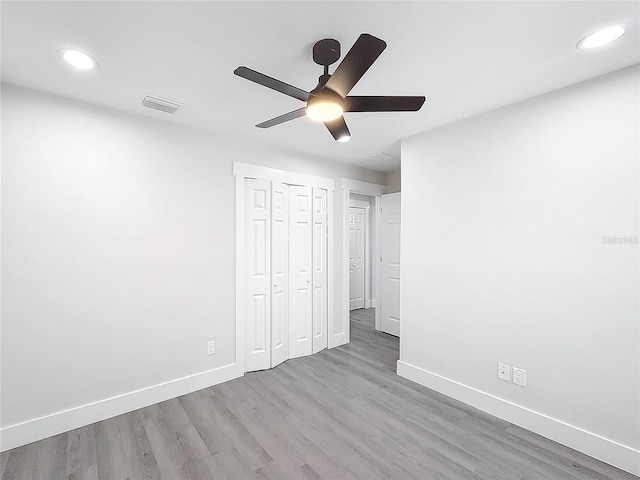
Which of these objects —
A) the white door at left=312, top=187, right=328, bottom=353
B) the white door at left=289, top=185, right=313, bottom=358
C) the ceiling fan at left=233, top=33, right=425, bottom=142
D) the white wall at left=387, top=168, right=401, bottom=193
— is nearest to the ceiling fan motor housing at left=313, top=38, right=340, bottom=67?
the ceiling fan at left=233, top=33, right=425, bottom=142

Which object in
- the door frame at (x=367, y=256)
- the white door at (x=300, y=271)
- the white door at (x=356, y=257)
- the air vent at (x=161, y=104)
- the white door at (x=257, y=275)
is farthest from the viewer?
the door frame at (x=367, y=256)

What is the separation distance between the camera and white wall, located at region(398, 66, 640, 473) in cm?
193

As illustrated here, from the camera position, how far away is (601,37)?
1631 mm

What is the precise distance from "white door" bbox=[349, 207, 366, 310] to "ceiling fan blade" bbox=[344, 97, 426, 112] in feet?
14.3

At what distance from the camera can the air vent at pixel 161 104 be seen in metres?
2.34

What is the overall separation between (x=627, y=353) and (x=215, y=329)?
3.24 metres

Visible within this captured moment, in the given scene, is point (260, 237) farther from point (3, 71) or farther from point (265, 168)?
point (3, 71)

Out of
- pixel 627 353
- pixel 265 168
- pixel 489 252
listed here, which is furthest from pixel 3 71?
pixel 627 353

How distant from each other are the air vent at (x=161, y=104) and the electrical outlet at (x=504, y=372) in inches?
134

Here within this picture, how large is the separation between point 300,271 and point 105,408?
7.27 feet

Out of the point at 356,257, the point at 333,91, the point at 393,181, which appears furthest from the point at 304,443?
the point at 356,257

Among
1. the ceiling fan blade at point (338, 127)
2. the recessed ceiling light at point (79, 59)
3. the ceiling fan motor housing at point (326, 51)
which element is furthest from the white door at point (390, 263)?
the recessed ceiling light at point (79, 59)

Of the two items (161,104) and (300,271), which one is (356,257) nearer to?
(300,271)

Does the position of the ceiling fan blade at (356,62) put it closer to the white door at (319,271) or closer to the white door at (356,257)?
the white door at (319,271)
